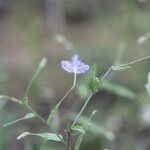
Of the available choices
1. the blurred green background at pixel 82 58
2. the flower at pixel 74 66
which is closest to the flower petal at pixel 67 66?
the flower at pixel 74 66

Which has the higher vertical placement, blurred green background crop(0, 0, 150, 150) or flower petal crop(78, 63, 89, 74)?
flower petal crop(78, 63, 89, 74)

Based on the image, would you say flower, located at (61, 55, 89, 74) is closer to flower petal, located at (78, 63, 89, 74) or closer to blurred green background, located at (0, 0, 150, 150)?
flower petal, located at (78, 63, 89, 74)

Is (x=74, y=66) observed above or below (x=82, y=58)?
above

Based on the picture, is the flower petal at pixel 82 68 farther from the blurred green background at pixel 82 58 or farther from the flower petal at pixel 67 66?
the blurred green background at pixel 82 58

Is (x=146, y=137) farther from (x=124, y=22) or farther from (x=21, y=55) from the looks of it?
(x=21, y=55)

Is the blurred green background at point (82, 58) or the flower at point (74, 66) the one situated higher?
the flower at point (74, 66)

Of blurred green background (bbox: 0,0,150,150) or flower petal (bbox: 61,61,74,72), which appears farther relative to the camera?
blurred green background (bbox: 0,0,150,150)

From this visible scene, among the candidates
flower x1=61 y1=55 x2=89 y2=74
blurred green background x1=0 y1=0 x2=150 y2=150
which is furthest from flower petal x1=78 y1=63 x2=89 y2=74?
blurred green background x1=0 y1=0 x2=150 y2=150

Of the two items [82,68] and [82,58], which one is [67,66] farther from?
[82,58]

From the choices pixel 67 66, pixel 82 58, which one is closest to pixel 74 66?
pixel 67 66
